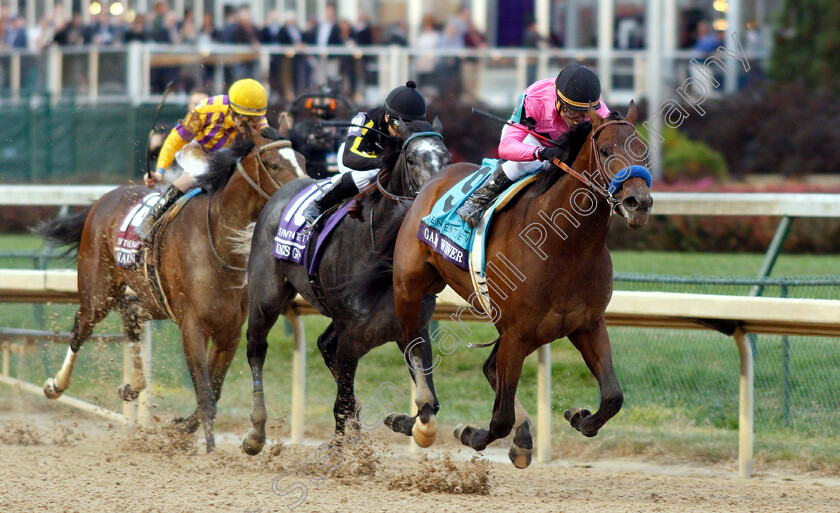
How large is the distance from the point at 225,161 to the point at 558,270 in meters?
2.34

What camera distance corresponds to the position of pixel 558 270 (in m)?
4.69

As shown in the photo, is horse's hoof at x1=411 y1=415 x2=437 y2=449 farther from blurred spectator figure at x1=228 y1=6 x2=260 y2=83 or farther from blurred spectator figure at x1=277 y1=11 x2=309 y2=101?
blurred spectator figure at x1=228 y1=6 x2=260 y2=83

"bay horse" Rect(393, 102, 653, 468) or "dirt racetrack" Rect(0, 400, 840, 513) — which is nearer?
"bay horse" Rect(393, 102, 653, 468)

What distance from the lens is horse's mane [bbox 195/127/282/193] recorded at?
20.7ft

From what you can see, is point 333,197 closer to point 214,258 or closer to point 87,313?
point 214,258

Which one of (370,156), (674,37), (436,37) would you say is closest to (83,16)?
(436,37)

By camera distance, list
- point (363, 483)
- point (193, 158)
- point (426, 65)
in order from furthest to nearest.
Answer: point (426, 65), point (193, 158), point (363, 483)

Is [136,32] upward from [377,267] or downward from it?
upward

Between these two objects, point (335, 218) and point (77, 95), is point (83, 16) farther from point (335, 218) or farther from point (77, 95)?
point (335, 218)

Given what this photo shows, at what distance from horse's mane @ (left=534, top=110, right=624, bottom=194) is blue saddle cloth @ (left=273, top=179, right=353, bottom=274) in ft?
4.03

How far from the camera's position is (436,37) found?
15.7 meters

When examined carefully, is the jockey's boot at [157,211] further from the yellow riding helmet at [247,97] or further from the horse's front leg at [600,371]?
the horse's front leg at [600,371]

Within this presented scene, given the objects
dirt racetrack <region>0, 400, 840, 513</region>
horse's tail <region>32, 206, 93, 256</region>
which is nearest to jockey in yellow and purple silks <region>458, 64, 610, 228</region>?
dirt racetrack <region>0, 400, 840, 513</region>

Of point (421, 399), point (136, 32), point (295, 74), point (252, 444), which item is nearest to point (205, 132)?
point (252, 444)
